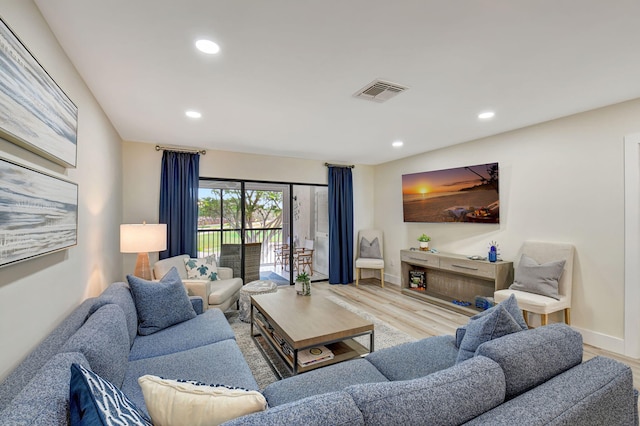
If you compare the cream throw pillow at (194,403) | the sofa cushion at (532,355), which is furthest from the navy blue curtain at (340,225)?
the cream throw pillow at (194,403)

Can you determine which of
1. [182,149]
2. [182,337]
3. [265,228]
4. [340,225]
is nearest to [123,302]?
[182,337]

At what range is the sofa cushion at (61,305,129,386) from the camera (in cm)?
128

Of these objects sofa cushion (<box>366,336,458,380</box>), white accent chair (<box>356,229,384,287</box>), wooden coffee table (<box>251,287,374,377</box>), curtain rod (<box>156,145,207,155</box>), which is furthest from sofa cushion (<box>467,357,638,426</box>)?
curtain rod (<box>156,145,207,155</box>)

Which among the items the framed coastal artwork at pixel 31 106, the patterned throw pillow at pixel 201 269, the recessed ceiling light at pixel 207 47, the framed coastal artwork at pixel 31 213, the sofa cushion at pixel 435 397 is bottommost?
the patterned throw pillow at pixel 201 269

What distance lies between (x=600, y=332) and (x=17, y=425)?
4.38 m

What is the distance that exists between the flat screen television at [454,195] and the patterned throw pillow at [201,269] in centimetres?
341

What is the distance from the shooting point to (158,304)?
7.57 ft

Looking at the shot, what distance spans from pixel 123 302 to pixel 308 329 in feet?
4.58

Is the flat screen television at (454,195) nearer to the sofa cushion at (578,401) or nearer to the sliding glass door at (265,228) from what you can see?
the sliding glass door at (265,228)

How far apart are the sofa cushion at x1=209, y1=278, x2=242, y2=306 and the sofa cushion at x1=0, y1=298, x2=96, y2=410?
1.59 m

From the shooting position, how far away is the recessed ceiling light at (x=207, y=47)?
5.94 ft

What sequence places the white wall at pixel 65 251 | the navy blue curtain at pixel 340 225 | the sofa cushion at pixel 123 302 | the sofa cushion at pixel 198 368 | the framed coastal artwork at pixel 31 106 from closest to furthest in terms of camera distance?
the framed coastal artwork at pixel 31 106 < the white wall at pixel 65 251 < the sofa cushion at pixel 198 368 < the sofa cushion at pixel 123 302 < the navy blue curtain at pixel 340 225

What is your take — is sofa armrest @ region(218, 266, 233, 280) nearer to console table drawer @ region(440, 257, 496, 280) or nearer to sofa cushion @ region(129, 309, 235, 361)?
→ sofa cushion @ region(129, 309, 235, 361)

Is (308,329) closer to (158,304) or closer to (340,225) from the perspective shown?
(158,304)
